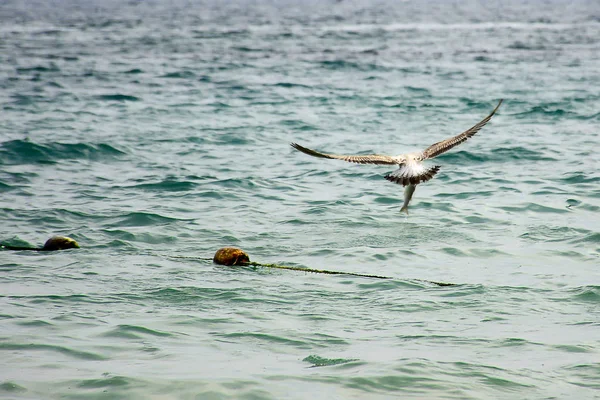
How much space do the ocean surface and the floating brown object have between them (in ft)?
0.66

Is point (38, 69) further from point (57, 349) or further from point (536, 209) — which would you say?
point (57, 349)

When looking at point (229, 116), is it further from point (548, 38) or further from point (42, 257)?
point (548, 38)

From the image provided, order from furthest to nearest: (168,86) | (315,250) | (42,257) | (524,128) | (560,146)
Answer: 1. (168,86)
2. (524,128)
3. (560,146)
4. (315,250)
5. (42,257)

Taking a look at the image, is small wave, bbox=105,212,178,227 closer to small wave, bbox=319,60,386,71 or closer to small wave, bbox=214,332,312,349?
small wave, bbox=214,332,312,349

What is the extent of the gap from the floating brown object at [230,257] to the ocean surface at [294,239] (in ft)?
0.66

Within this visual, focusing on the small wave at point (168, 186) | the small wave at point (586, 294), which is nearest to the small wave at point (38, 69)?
the small wave at point (168, 186)

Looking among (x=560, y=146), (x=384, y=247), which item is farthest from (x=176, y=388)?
(x=560, y=146)

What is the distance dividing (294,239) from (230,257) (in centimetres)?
162

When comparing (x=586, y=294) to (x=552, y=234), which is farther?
(x=552, y=234)

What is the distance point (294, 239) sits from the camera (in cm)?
1194

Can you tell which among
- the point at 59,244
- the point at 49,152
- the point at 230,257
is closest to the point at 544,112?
the point at 49,152

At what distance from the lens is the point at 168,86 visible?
87.6 ft

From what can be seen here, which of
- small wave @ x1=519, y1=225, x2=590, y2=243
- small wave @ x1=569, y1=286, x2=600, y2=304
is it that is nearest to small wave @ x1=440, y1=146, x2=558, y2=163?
small wave @ x1=519, y1=225, x2=590, y2=243

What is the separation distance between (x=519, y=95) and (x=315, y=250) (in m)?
14.9
